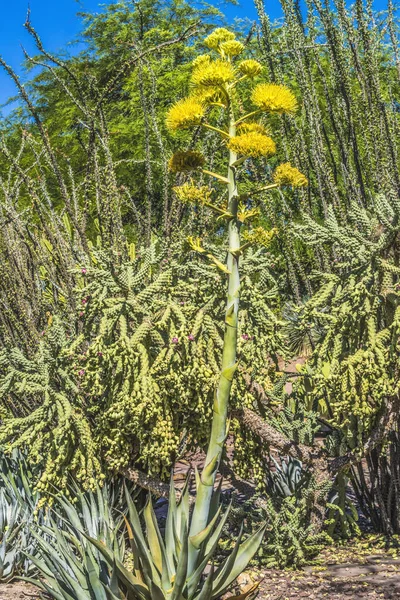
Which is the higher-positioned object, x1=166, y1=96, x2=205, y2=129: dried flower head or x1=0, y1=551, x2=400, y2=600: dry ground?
x1=166, y1=96, x2=205, y2=129: dried flower head

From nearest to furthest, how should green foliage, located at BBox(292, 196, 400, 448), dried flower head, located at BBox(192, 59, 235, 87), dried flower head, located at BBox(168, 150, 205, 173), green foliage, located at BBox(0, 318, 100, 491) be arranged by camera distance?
1. dried flower head, located at BBox(192, 59, 235, 87)
2. dried flower head, located at BBox(168, 150, 205, 173)
3. green foliage, located at BBox(292, 196, 400, 448)
4. green foliage, located at BBox(0, 318, 100, 491)

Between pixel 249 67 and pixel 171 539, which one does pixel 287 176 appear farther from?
pixel 171 539

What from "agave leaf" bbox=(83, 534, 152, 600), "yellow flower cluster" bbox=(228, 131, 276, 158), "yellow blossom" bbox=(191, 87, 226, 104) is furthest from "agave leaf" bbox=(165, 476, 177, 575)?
"yellow blossom" bbox=(191, 87, 226, 104)

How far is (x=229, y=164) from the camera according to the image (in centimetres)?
371

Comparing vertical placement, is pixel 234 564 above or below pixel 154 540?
below

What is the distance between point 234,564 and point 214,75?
267 centimetres

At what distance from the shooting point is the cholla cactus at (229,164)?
349cm

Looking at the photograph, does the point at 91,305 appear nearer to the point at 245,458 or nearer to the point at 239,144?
the point at 245,458

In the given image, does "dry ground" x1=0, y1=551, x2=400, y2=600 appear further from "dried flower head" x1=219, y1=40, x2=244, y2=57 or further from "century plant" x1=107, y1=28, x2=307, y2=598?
"dried flower head" x1=219, y1=40, x2=244, y2=57

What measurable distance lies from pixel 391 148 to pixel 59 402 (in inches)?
123

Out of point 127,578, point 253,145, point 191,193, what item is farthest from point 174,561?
point 253,145

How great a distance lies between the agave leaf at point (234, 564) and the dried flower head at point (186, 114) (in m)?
2.21

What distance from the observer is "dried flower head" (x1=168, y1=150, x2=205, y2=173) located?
373cm

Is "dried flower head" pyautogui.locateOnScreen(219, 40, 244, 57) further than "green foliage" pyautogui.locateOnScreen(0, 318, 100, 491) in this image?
No
